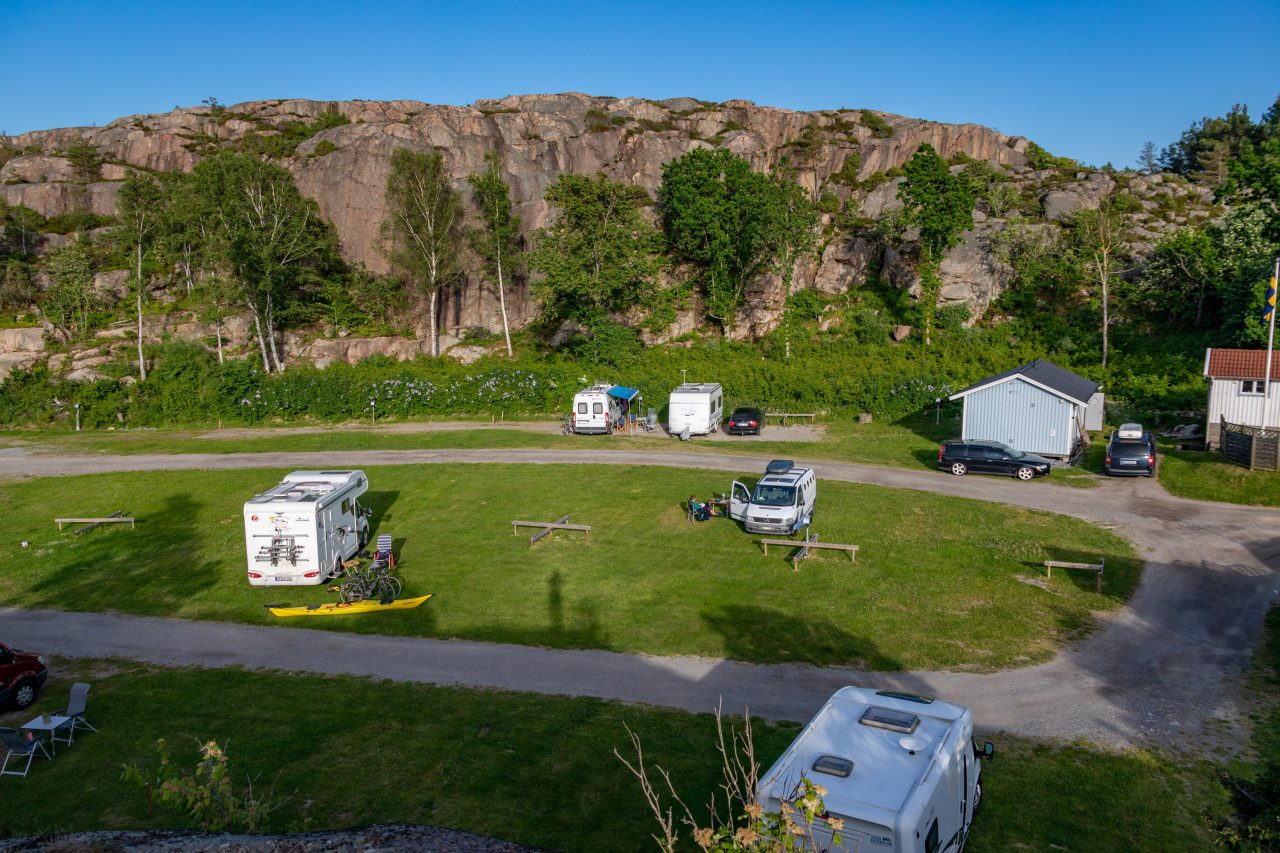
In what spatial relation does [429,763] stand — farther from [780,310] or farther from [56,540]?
[780,310]

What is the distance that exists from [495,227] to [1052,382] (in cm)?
3850

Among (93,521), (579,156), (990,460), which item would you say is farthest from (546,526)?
(579,156)

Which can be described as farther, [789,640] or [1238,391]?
[1238,391]

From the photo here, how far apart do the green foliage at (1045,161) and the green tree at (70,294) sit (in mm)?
79651

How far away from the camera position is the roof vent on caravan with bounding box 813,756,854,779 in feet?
30.1

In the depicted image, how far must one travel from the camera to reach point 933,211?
55.1m

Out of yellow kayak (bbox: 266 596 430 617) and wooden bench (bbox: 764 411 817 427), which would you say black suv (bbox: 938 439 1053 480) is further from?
yellow kayak (bbox: 266 596 430 617)

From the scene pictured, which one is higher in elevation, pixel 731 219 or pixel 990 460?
pixel 731 219

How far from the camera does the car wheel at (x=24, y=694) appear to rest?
16.0 m

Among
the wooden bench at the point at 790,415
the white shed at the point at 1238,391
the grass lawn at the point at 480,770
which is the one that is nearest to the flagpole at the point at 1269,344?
the white shed at the point at 1238,391

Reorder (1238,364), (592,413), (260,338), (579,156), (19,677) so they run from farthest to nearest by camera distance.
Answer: (579,156), (260,338), (592,413), (1238,364), (19,677)

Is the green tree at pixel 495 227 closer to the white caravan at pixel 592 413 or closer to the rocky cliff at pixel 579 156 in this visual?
the rocky cliff at pixel 579 156

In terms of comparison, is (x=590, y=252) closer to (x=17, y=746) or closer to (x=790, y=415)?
(x=790, y=415)

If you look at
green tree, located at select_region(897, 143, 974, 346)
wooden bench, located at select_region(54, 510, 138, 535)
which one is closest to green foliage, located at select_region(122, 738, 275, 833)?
wooden bench, located at select_region(54, 510, 138, 535)
